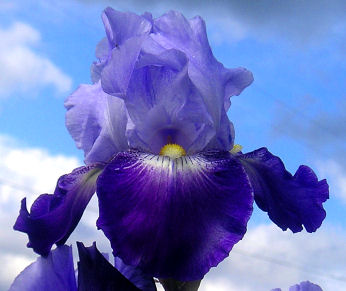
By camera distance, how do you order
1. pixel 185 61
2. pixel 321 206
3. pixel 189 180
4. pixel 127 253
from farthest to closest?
pixel 321 206 → pixel 185 61 → pixel 189 180 → pixel 127 253

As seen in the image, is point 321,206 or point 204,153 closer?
point 204,153

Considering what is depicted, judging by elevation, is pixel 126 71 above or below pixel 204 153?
above

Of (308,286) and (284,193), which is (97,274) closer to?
(284,193)

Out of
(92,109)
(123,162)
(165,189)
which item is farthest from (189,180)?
(92,109)

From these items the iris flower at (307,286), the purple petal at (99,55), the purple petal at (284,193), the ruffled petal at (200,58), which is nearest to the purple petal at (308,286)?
the iris flower at (307,286)

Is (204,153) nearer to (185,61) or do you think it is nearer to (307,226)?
(185,61)

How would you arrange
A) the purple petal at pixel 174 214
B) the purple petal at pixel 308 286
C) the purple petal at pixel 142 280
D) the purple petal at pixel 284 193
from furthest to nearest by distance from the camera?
the purple petal at pixel 308 286 → the purple petal at pixel 284 193 → the purple petal at pixel 142 280 → the purple petal at pixel 174 214

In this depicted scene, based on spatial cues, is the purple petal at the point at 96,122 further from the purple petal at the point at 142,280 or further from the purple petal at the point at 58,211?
the purple petal at the point at 142,280
